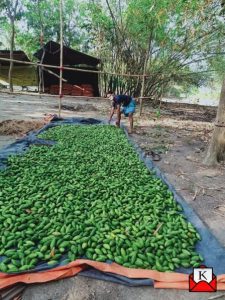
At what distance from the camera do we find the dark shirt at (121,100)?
26.9 ft

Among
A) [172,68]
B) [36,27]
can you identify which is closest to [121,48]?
[172,68]

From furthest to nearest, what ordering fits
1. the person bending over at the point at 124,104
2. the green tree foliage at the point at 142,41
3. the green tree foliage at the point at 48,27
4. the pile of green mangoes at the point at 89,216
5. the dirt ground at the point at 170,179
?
1. the green tree foliage at the point at 48,27
2. the green tree foliage at the point at 142,41
3. the person bending over at the point at 124,104
4. the pile of green mangoes at the point at 89,216
5. the dirt ground at the point at 170,179

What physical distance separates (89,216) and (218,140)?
322cm

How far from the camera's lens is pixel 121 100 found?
826cm

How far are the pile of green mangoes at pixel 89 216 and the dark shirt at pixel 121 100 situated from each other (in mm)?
3566

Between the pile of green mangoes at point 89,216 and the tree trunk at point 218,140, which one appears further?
the tree trunk at point 218,140

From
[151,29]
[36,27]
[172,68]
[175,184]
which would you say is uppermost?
[36,27]

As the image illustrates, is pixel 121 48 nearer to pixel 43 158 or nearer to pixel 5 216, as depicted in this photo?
pixel 43 158

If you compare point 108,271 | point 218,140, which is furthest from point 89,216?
point 218,140

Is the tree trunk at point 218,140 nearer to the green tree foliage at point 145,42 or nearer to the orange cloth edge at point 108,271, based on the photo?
the orange cloth edge at point 108,271

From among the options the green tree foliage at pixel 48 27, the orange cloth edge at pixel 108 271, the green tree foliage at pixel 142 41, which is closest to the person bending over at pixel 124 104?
the green tree foliage at pixel 142 41

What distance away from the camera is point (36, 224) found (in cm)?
283

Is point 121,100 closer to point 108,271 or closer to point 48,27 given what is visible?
point 108,271

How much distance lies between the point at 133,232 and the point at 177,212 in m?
0.80
